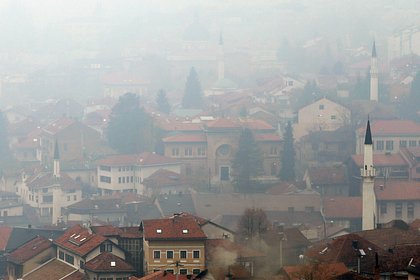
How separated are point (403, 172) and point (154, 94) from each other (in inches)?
1723

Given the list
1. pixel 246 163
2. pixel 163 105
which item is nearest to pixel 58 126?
pixel 163 105

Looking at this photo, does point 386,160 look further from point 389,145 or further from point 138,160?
point 138,160

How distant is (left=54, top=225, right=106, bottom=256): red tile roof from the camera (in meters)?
32.9

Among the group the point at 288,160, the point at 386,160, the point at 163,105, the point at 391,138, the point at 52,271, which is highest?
the point at 163,105

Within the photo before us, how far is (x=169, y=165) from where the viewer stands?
182 ft

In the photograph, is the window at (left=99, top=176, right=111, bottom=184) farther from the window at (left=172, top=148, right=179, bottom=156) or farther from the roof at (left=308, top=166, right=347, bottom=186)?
the roof at (left=308, top=166, right=347, bottom=186)

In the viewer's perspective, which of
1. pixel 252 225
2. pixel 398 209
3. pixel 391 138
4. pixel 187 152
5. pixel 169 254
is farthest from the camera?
pixel 187 152

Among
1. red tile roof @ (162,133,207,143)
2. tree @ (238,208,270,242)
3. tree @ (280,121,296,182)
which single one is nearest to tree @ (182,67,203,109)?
red tile roof @ (162,133,207,143)

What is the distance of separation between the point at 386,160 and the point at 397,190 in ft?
16.3

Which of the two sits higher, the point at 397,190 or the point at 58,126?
the point at 58,126

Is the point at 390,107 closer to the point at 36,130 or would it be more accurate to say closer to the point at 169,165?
the point at 169,165

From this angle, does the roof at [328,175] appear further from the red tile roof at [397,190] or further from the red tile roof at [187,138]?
the red tile roof at [187,138]

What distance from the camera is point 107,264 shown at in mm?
32125

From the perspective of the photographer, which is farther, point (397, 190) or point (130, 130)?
point (130, 130)
